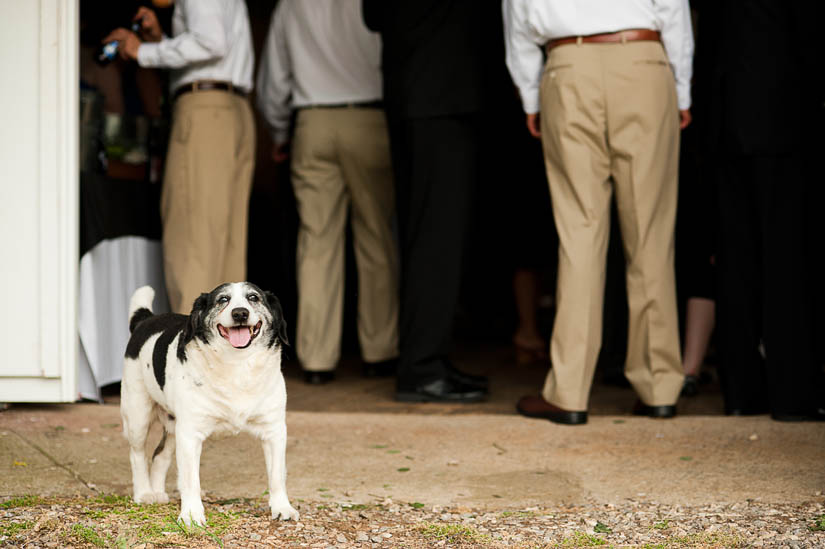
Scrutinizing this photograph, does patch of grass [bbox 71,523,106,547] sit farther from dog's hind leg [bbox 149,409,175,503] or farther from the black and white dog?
dog's hind leg [bbox 149,409,175,503]

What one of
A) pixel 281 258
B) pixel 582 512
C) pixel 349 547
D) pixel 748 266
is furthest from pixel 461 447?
pixel 281 258

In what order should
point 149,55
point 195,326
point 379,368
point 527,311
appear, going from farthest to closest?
point 527,311
point 379,368
point 149,55
point 195,326

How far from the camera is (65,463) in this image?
3.30m

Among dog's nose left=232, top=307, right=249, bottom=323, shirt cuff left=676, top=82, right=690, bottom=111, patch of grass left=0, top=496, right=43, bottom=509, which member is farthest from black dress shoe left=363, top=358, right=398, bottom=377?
dog's nose left=232, top=307, right=249, bottom=323

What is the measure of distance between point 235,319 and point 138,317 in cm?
74

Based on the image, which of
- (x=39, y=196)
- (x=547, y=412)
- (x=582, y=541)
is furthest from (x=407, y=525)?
(x=39, y=196)

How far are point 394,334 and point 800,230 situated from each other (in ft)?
7.30

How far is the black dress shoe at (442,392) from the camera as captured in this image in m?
4.48

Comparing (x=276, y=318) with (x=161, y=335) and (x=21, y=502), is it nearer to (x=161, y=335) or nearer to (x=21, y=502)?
(x=161, y=335)

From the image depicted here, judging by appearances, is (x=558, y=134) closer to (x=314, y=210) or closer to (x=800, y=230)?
(x=800, y=230)

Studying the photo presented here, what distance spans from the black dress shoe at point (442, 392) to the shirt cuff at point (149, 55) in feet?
6.12

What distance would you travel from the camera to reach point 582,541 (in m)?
2.50

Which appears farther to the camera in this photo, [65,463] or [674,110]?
[674,110]

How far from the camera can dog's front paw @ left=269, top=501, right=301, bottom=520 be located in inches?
103
